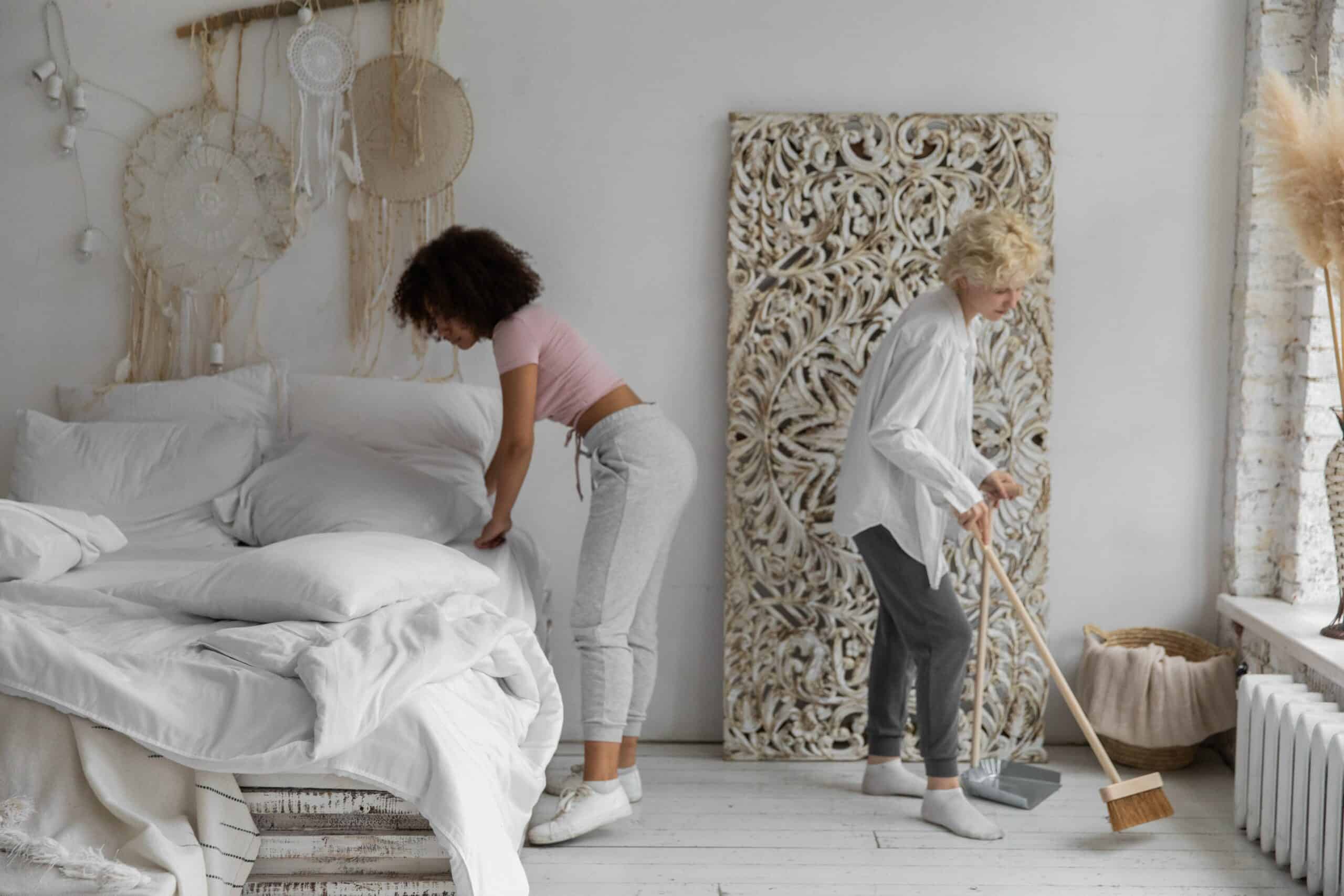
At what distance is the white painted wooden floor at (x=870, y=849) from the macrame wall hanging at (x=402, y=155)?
144 centimetres

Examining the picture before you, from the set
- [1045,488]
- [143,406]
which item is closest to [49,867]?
[143,406]

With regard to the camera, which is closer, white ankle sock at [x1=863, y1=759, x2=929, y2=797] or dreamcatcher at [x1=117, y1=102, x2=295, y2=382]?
white ankle sock at [x1=863, y1=759, x2=929, y2=797]

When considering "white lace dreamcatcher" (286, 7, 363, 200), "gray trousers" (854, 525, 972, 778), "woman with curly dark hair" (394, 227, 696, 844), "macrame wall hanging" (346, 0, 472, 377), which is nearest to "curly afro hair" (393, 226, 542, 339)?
"woman with curly dark hair" (394, 227, 696, 844)

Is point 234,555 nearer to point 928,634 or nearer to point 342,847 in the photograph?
point 342,847

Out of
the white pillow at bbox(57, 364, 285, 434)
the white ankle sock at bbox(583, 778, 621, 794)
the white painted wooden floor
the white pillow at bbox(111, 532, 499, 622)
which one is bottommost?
the white painted wooden floor

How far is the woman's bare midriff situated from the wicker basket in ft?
5.16

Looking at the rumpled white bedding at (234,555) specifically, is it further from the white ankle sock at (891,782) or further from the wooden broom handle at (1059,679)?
the wooden broom handle at (1059,679)

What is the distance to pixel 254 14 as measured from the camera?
342 cm

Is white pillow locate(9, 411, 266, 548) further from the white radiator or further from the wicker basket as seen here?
the white radiator

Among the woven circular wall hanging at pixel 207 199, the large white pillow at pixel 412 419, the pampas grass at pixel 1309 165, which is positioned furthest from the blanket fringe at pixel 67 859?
the pampas grass at pixel 1309 165

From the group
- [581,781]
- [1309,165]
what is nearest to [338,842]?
[581,781]

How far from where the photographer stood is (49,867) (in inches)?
69.1

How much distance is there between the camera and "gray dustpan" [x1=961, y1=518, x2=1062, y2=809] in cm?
309

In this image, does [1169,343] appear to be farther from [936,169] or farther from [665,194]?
[665,194]
